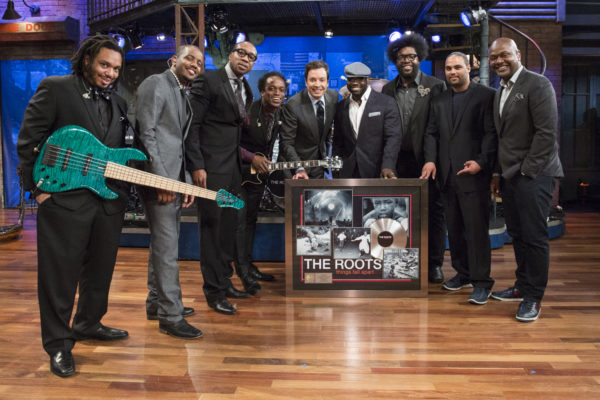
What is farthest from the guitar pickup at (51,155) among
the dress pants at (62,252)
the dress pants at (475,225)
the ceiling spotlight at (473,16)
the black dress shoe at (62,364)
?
the ceiling spotlight at (473,16)

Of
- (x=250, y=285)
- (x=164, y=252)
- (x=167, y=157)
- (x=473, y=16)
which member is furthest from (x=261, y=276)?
(x=473, y=16)

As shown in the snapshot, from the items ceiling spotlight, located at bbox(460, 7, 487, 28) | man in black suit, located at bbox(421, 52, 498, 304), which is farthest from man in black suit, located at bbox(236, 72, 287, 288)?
ceiling spotlight, located at bbox(460, 7, 487, 28)

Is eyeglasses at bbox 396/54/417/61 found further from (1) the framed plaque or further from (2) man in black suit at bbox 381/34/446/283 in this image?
(1) the framed plaque

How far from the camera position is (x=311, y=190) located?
12.3 ft

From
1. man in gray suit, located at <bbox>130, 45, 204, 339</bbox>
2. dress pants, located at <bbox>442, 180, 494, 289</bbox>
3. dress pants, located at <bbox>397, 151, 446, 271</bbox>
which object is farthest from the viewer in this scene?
dress pants, located at <bbox>397, 151, 446, 271</bbox>

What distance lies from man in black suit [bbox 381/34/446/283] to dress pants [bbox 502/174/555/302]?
79 centimetres

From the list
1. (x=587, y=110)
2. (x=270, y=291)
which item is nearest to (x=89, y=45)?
(x=270, y=291)

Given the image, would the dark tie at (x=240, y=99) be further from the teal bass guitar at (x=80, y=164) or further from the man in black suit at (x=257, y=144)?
the teal bass guitar at (x=80, y=164)

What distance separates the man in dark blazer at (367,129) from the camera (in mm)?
3777

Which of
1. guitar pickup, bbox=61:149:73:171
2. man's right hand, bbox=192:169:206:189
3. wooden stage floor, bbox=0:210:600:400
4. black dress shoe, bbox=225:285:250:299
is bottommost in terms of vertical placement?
wooden stage floor, bbox=0:210:600:400

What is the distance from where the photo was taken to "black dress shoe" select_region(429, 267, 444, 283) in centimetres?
422

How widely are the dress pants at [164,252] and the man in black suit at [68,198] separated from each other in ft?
0.80

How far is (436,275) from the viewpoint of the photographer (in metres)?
4.23

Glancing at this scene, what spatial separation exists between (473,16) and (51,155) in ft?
19.1
